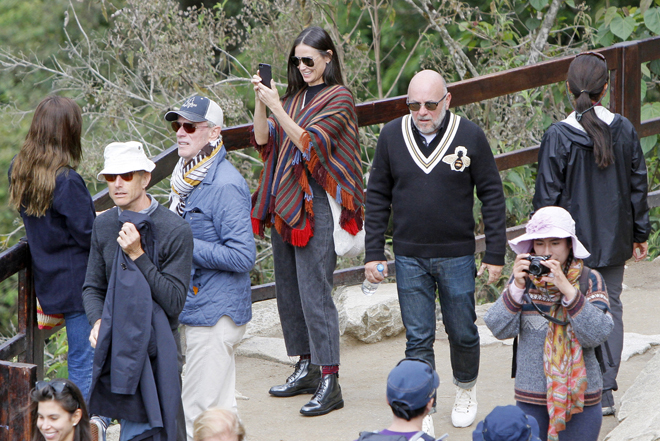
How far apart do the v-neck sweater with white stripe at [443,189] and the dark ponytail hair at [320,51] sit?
474 millimetres

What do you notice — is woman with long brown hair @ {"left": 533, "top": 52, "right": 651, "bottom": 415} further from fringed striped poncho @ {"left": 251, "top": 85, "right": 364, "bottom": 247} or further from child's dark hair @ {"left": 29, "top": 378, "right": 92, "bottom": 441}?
child's dark hair @ {"left": 29, "top": 378, "right": 92, "bottom": 441}

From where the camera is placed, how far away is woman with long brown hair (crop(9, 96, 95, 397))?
3.43 m

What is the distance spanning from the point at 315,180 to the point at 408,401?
1777 millimetres

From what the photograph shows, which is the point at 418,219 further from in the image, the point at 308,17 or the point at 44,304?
the point at 308,17

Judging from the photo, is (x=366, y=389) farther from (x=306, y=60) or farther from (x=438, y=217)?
(x=306, y=60)

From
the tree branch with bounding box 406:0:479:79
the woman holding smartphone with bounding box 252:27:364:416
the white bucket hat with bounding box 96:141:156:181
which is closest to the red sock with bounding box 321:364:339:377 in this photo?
the woman holding smartphone with bounding box 252:27:364:416

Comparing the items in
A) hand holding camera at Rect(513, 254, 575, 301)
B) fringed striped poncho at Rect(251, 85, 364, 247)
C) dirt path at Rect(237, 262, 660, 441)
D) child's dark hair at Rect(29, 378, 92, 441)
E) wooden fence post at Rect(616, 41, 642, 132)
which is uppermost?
wooden fence post at Rect(616, 41, 642, 132)

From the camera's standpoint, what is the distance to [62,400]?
3.00m

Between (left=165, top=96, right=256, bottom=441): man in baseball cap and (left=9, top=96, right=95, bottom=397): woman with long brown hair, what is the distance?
1.48 feet

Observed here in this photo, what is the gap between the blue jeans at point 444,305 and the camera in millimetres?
3654

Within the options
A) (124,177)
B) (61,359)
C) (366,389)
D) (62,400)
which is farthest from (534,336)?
(61,359)

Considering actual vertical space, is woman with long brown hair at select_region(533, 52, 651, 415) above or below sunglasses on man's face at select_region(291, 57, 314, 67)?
below

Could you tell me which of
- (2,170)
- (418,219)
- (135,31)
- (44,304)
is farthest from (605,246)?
(2,170)

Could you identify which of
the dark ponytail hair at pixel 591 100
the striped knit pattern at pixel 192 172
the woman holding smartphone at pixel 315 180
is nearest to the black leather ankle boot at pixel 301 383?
the woman holding smartphone at pixel 315 180
